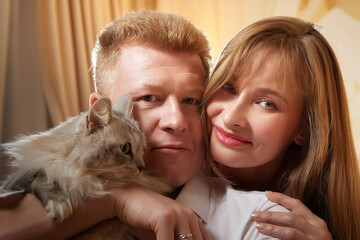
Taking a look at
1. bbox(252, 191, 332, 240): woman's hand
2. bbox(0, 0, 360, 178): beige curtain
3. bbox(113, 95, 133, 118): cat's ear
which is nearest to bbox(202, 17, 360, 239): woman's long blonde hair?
bbox(252, 191, 332, 240): woman's hand

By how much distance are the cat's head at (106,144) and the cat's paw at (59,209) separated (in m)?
0.13

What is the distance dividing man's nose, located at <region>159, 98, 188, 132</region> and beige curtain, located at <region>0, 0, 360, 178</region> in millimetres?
1501

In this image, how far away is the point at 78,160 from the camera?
102 cm

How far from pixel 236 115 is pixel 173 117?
0.83 ft

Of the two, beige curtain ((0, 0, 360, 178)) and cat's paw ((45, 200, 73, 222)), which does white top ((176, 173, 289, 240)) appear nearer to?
cat's paw ((45, 200, 73, 222))

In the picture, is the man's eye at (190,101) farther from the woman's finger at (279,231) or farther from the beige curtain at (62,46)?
the beige curtain at (62,46)

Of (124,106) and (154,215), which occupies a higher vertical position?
(124,106)

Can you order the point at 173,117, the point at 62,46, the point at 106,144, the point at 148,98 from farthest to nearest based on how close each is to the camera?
1. the point at 62,46
2. the point at 148,98
3. the point at 173,117
4. the point at 106,144

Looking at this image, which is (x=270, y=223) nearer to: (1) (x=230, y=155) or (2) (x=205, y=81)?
(1) (x=230, y=155)

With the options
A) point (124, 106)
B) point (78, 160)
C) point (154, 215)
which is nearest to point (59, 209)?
point (78, 160)

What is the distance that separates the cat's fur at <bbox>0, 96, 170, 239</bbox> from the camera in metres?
0.97

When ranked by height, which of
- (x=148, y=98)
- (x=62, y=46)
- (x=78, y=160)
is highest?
(x=62, y=46)

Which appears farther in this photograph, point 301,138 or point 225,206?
point 301,138

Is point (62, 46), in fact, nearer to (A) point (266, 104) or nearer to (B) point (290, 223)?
(A) point (266, 104)
